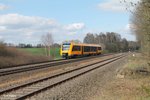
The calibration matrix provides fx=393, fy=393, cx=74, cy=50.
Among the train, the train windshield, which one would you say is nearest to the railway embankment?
the train

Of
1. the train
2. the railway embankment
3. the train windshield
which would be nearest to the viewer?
the railway embankment

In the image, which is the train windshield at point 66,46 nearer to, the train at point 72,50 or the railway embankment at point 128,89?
the train at point 72,50

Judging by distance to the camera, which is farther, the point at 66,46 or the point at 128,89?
the point at 66,46

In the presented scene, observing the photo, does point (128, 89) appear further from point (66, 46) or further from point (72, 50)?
point (66, 46)

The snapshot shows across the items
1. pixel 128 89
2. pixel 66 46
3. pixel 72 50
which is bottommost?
pixel 128 89

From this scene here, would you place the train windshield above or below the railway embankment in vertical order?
above

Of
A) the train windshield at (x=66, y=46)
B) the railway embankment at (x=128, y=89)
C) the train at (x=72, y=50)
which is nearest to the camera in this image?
the railway embankment at (x=128, y=89)

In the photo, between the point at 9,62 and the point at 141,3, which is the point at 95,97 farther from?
the point at 9,62

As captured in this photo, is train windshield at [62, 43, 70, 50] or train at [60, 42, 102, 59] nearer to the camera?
train at [60, 42, 102, 59]

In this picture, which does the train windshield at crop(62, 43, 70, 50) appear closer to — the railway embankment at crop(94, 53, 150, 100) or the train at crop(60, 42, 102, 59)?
the train at crop(60, 42, 102, 59)

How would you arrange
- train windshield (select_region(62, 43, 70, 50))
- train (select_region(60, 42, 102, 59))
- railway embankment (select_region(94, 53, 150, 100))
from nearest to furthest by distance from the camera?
railway embankment (select_region(94, 53, 150, 100)) → train (select_region(60, 42, 102, 59)) → train windshield (select_region(62, 43, 70, 50))

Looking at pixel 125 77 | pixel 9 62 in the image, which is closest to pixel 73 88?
pixel 125 77

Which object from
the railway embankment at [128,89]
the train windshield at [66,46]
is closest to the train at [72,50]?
the train windshield at [66,46]

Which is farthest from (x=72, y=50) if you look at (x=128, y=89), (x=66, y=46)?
(x=128, y=89)
